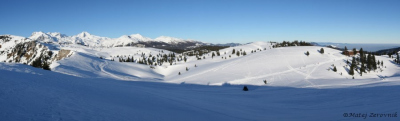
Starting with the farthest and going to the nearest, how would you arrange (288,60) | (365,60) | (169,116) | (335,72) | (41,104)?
1. (288,60)
2. (365,60)
3. (335,72)
4. (169,116)
5. (41,104)

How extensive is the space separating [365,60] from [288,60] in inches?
1075

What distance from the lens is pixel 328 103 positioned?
18.9m

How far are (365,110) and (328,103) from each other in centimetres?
448

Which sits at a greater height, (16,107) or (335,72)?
(16,107)

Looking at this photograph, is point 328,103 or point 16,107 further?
point 328,103

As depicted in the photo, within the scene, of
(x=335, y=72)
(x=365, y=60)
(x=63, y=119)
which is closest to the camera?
(x=63, y=119)

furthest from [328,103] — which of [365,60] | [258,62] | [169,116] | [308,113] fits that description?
[365,60]

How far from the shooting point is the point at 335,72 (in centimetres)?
6862

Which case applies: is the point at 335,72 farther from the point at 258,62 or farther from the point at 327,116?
the point at 327,116

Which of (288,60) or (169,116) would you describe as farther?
(288,60)

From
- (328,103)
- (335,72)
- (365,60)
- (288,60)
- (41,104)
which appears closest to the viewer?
(41,104)

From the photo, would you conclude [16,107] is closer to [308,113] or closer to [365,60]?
[308,113]

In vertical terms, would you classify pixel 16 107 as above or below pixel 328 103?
above

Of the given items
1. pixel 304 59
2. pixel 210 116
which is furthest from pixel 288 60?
pixel 210 116
